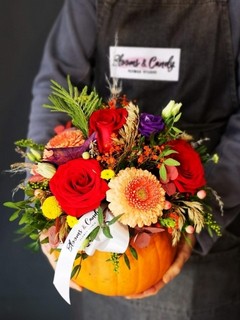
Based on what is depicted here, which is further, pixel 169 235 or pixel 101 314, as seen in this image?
pixel 101 314

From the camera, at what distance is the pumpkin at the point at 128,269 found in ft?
2.47

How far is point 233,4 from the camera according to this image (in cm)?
93

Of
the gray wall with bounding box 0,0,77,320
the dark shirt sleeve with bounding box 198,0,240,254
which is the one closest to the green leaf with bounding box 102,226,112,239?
the dark shirt sleeve with bounding box 198,0,240,254

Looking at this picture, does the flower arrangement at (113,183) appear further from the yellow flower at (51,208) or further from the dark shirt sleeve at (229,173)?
the dark shirt sleeve at (229,173)

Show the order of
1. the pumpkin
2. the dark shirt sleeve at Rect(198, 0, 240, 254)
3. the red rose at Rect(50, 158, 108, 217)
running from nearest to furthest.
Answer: the red rose at Rect(50, 158, 108, 217)
the pumpkin
the dark shirt sleeve at Rect(198, 0, 240, 254)

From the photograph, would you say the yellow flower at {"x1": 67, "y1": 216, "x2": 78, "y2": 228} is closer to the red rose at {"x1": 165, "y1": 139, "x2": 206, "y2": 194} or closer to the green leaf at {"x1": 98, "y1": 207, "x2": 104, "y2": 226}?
the green leaf at {"x1": 98, "y1": 207, "x2": 104, "y2": 226}

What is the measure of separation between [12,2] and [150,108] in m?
0.45

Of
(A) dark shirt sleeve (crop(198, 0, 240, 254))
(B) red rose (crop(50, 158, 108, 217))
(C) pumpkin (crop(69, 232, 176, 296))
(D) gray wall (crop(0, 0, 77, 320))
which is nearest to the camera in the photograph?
(B) red rose (crop(50, 158, 108, 217))

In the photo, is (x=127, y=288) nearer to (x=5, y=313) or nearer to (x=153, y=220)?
(x=153, y=220)

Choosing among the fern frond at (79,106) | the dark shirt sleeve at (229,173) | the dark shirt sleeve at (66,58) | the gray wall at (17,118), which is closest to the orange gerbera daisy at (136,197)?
the fern frond at (79,106)

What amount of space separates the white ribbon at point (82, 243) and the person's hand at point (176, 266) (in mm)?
173

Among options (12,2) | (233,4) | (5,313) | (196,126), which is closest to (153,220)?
(196,126)

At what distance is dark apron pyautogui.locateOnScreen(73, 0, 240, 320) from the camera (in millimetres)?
959

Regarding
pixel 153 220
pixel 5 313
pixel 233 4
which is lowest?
pixel 5 313
